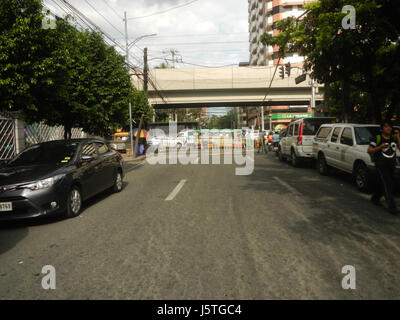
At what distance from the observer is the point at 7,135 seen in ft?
47.9

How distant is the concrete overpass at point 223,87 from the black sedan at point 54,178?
78.1 ft

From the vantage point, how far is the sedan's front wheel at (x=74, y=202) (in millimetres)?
Result: 6551

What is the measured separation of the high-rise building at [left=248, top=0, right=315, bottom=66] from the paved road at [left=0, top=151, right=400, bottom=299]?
46.0 metres

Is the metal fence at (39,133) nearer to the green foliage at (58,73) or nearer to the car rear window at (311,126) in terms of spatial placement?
the green foliage at (58,73)

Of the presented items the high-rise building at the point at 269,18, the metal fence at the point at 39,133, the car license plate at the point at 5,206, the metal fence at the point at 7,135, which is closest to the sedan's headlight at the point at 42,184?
the car license plate at the point at 5,206

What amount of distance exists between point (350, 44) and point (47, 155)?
10.3 m

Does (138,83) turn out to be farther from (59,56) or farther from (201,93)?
(59,56)

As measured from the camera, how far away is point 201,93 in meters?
33.2

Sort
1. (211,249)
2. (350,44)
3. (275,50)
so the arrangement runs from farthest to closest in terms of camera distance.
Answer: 1. (275,50)
2. (350,44)
3. (211,249)

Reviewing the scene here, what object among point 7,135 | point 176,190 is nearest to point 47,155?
point 176,190

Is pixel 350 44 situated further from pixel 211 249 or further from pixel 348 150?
pixel 211 249

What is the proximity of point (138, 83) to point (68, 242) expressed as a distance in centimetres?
3178

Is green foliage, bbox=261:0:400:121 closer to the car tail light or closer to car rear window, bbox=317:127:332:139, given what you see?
the car tail light

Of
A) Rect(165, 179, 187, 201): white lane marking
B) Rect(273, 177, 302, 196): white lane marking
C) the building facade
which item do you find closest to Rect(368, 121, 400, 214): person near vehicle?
Rect(273, 177, 302, 196): white lane marking
